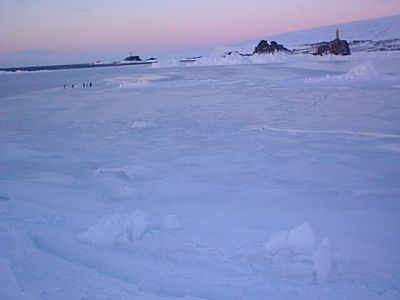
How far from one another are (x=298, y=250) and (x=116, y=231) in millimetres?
1236

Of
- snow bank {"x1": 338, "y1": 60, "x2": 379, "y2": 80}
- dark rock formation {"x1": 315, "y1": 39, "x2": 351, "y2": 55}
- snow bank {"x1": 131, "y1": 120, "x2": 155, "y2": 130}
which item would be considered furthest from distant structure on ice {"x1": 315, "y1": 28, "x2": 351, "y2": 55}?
snow bank {"x1": 131, "y1": 120, "x2": 155, "y2": 130}

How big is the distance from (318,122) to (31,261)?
18.4ft

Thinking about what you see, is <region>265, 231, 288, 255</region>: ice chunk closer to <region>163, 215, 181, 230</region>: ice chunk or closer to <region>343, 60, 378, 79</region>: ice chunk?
<region>163, 215, 181, 230</region>: ice chunk

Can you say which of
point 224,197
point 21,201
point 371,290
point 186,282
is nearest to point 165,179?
point 224,197

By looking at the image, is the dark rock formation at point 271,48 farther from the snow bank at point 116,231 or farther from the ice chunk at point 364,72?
the snow bank at point 116,231

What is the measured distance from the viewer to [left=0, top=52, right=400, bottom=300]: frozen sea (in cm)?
236

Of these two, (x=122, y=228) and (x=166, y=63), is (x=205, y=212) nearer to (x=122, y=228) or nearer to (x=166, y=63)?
(x=122, y=228)

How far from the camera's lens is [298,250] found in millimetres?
2619

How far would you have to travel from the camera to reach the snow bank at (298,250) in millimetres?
2461

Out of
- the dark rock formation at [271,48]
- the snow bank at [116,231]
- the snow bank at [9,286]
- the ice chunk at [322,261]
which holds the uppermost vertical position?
the dark rock formation at [271,48]

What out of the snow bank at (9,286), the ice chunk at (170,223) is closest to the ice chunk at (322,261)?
the ice chunk at (170,223)

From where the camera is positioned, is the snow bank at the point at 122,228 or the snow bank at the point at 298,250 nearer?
the snow bank at the point at 298,250

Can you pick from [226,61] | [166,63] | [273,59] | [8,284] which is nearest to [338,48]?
[273,59]

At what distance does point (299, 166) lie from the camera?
14.9 ft
